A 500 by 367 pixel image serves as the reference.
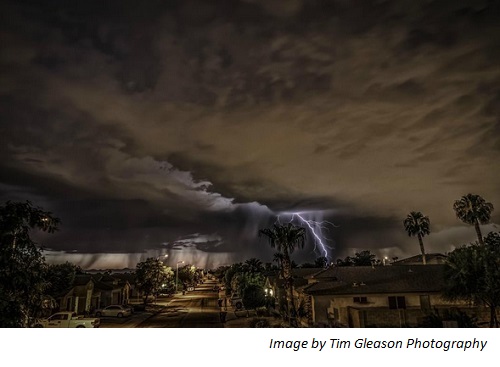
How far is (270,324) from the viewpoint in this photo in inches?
636

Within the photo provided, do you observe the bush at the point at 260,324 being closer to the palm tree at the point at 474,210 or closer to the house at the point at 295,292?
the house at the point at 295,292

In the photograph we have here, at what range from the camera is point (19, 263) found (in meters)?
5.66

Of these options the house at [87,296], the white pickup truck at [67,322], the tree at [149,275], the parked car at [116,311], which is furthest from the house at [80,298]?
the white pickup truck at [67,322]

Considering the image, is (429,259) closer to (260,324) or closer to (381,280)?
(381,280)

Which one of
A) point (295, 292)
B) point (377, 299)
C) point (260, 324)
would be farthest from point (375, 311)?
point (295, 292)

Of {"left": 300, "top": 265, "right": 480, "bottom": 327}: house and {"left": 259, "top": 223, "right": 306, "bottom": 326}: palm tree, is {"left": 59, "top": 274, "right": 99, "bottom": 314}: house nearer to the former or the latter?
{"left": 259, "top": 223, "right": 306, "bottom": 326}: palm tree

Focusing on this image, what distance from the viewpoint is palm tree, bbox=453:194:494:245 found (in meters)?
27.6

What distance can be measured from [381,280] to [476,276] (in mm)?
7632

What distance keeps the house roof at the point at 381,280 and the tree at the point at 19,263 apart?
1281cm

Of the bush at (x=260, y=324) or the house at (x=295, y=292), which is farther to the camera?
the house at (x=295, y=292)

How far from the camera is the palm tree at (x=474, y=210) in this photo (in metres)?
27.6
